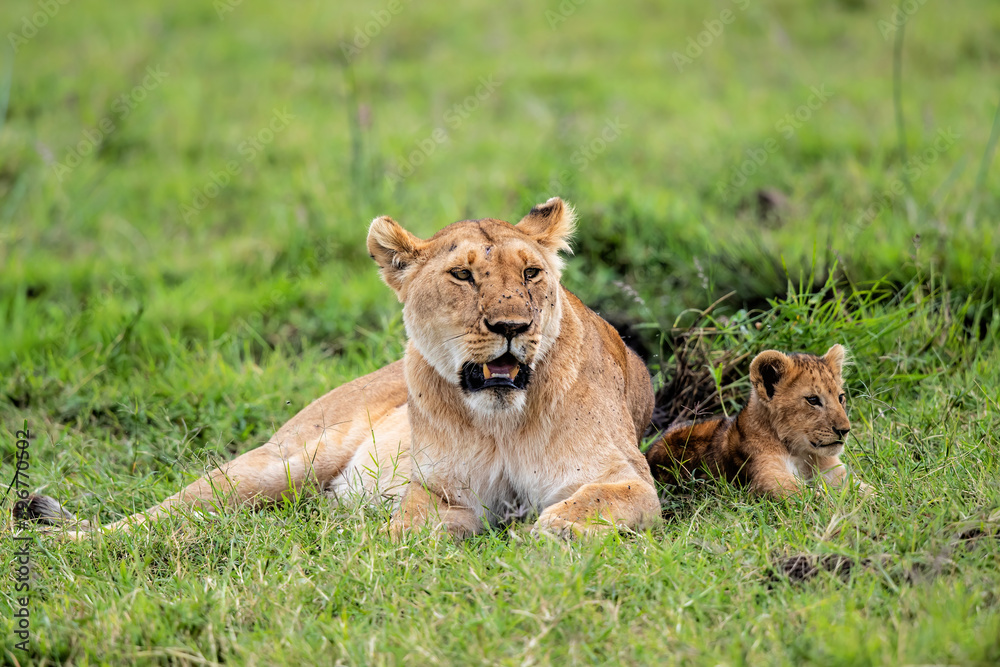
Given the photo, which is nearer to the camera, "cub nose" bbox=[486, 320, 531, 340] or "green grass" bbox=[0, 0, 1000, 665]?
"green grass" bbox=[0, 0, 1000, 665]

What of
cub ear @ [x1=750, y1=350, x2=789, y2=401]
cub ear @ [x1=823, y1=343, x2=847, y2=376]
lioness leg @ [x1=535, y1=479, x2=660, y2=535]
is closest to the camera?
lioness leg @ [x1=535, y1=479, x2=660, y2=535]

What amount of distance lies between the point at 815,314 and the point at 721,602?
2.33m

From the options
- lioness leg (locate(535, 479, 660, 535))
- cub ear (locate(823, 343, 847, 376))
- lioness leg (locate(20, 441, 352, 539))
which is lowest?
lioness leg (locate(20, 441, 352, 539))

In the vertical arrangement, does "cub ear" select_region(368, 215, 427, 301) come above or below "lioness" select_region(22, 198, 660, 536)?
above

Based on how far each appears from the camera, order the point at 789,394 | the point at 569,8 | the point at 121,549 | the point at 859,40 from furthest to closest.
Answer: the point at 569,8 < the point at 859,40 < the point at 789,394 < the point at 121,549

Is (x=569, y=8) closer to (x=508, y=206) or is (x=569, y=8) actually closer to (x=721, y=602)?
(x=508, y=206)

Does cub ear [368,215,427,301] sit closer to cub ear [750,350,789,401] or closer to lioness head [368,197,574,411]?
lioness head [368,197,574,411]

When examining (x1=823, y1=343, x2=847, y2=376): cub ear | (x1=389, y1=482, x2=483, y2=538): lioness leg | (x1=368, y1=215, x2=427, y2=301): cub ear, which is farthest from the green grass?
(x1=368, y1=215, x2=427, y2=301): cub ear

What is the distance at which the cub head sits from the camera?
4148 millimetres

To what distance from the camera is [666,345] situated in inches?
233

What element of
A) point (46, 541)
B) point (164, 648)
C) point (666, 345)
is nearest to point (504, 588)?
point (164, 648)

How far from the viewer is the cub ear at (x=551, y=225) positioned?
4324mm

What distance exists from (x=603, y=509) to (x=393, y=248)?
54.7 inches

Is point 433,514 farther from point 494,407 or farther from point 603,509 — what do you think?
point 603,509
